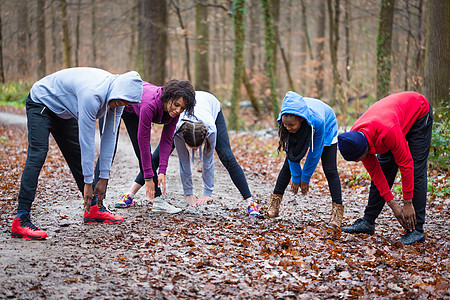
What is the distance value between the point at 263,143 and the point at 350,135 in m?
8.29

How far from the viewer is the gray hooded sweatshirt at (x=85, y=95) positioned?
3.75 meters

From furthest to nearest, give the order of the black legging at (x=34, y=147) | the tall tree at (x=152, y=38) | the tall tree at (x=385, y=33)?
the tall tree at (x=152, y=38)
the tall tree at (x=385, y=33)
the black legging at (x=34, y=147)

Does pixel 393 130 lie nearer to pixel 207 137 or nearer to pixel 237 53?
pixel 207 137

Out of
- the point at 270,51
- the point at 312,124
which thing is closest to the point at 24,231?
the point at 312,124

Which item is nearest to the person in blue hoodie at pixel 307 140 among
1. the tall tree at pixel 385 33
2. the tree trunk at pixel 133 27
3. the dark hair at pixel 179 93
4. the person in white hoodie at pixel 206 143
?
the person in white hoodie at pixel 206 143

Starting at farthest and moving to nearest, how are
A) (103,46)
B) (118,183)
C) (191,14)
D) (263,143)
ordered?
1. (103,46)
2. (191,14)
3. (263,143)
4. (118,183)

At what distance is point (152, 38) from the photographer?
49.0 ft

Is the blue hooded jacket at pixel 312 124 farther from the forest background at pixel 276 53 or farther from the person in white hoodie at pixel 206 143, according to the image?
the forest background at pixel 276 53

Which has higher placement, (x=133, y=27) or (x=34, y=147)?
(x=133, y=27)

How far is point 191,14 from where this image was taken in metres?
23.9

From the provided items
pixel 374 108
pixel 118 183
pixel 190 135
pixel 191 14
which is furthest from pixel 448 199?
pixel 191 14

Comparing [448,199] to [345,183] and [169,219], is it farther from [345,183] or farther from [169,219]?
[169,219]

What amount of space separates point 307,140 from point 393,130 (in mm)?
980

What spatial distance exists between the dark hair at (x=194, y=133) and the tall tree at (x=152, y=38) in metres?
10.9
